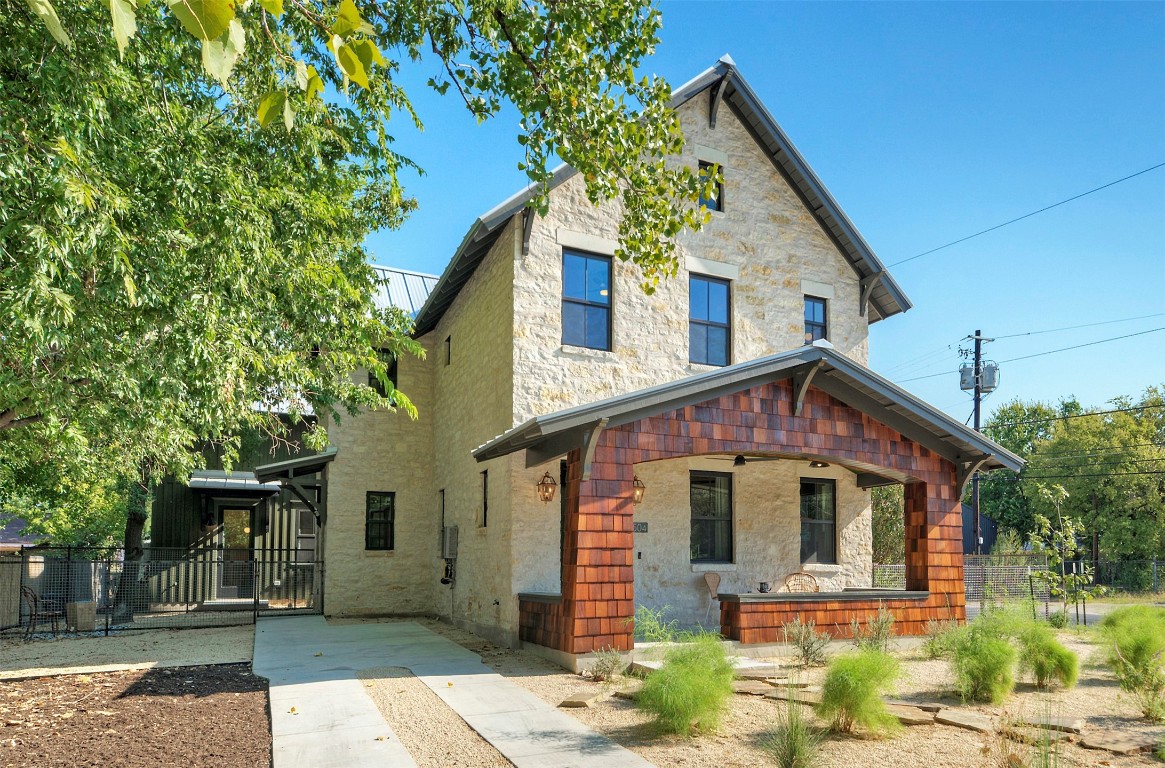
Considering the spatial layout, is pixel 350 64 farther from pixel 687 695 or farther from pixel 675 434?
pixel 675 434

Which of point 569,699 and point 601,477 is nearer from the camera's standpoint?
point 569,699

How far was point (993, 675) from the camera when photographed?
28.0ft

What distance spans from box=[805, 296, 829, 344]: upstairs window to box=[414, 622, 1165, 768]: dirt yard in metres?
7.07

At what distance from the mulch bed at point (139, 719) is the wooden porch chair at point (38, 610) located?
513 cm

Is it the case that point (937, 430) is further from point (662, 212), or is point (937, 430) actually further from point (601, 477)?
point (662, 212)

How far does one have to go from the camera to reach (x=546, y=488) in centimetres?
1257

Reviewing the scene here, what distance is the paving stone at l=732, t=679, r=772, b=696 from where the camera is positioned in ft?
29.7

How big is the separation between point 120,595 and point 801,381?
14339mm

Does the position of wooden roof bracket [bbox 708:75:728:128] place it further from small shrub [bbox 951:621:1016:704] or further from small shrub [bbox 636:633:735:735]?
small shrub [bbox 636:633:735:735]

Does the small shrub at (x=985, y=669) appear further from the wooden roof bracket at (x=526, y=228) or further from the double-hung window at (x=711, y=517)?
the wooden roof bracket at (x=526, y=228)

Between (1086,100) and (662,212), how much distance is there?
39.9 feet

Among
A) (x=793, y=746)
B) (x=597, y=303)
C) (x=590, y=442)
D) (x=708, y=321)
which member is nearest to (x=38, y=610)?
(x=597, y=303)

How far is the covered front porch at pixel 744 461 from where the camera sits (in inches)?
411

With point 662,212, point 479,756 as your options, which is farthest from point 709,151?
point 479,756
